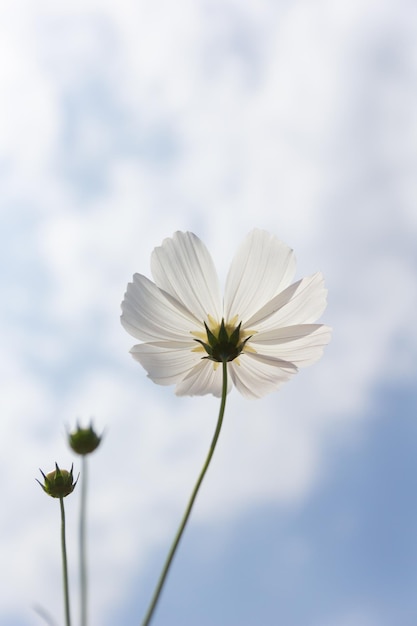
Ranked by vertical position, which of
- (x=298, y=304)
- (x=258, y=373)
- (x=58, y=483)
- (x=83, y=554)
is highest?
(x=298, y=304)

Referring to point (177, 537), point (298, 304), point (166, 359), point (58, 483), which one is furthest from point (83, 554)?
point (298, 304)

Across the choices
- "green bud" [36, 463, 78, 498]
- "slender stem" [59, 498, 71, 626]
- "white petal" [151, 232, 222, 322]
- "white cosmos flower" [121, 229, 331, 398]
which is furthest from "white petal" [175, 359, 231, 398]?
"slender stem" [59, 498, 71, 626]

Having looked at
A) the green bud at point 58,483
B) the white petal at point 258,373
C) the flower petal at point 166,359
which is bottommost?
the green bud at point 58,483

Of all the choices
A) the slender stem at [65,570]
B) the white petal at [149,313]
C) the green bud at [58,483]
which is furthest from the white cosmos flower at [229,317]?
the slender stem at [65,570]

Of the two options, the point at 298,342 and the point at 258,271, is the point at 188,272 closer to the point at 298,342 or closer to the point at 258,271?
the point at 258,271

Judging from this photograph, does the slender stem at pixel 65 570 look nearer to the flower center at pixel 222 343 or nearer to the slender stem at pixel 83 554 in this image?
the slender stem at pixel 83 554

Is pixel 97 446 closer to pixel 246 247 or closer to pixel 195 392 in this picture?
pixel 195 392

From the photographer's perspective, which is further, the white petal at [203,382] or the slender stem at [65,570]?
the white petal at [203,382]
